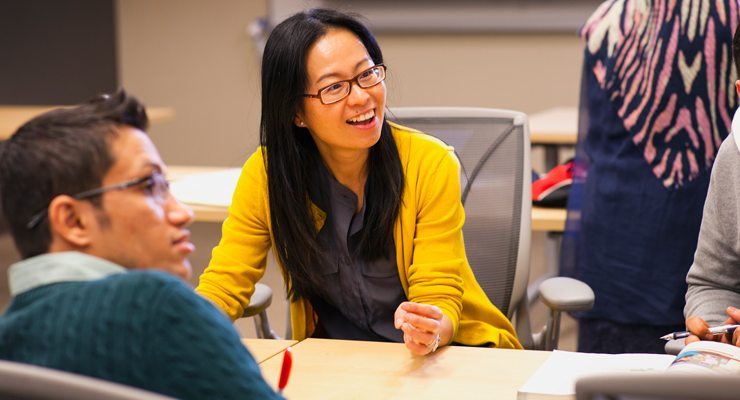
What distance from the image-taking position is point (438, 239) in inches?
78.8

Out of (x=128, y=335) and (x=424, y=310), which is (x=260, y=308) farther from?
(x=128, y=335)

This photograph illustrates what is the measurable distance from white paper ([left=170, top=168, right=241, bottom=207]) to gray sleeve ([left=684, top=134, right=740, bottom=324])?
1.38m

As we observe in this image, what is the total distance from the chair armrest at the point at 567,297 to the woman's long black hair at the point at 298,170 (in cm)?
36

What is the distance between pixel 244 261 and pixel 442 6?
4451 mm

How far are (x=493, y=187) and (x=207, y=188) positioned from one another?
113 centimetres

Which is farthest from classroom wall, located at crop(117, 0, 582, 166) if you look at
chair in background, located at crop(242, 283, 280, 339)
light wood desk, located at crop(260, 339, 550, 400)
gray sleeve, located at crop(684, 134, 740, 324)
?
light wood desk, located at crop(260, 339, 550, 400)

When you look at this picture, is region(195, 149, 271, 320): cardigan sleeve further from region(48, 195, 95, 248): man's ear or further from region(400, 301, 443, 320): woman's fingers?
region(48, 195, 95, 248): man's ear

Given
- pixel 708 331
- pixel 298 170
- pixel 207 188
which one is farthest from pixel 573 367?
pixel 207 188

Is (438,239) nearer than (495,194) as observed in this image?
Yes

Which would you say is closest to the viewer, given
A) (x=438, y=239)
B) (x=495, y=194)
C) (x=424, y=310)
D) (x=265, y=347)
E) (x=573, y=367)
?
(x=573, y=367)

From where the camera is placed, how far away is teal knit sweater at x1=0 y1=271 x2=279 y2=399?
40.6 inches

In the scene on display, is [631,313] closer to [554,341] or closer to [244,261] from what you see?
[554,341]

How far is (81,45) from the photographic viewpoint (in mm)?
6914

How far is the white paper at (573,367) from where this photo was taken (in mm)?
1544
